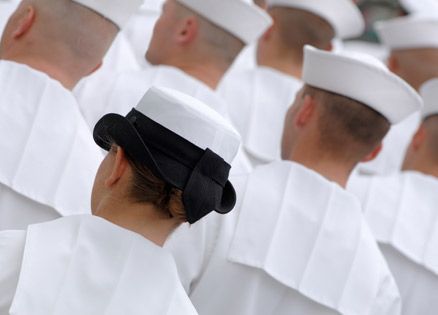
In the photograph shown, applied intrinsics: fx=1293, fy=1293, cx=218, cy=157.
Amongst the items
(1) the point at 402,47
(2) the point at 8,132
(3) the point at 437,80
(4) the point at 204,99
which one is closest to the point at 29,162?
(2) the point at 8,132

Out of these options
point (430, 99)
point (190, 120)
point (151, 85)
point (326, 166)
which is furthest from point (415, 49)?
point (190, 120)

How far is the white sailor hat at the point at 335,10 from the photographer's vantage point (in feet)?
20.5

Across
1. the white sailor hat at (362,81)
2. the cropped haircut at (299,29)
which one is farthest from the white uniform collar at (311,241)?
the cropped haircut at (299,29)

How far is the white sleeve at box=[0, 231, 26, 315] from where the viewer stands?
317 cm

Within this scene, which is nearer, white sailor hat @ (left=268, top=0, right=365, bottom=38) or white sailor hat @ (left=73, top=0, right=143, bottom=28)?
white sailor hat @ (left=73, top=0, right=143, bottom=28)

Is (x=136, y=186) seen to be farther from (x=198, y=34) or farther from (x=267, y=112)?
(x=267, y=112)

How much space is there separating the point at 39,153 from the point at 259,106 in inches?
78.0

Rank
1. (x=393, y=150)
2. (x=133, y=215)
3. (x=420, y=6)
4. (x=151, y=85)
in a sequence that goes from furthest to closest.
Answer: (x=420, y=6) < (x=393, y=150) < (x=151, y=85) < (x=133, y=215)

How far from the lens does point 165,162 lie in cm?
324

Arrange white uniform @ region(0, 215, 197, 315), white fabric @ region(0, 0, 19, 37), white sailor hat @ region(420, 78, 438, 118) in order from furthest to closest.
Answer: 1. white fabric @ region(0, 0, 19, 37)
2. white sailor hat @ region(420, 78, 438, 118)
3. white uniform @ region(0, 215, 197, 315)

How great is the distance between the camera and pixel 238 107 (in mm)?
5801

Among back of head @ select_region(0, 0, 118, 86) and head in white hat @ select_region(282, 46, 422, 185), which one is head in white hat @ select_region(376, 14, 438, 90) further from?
back of head @ select_region(0, 0, 118, 86)

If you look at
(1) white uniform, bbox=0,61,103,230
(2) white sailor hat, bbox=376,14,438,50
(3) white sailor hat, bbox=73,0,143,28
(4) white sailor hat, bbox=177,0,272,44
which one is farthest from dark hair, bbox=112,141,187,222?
(2) white sailor hat, bbox=376,14,438,50

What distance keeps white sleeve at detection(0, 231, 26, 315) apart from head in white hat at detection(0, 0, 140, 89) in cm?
116
